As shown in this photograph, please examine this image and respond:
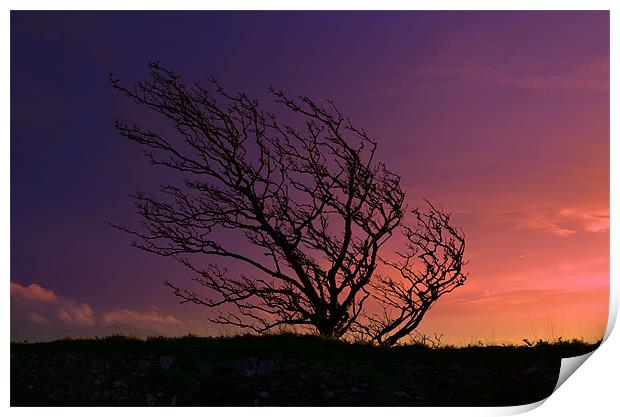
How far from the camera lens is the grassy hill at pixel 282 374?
7.36 meters

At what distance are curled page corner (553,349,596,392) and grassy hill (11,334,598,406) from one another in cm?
6

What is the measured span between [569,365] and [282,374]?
2.49 meters

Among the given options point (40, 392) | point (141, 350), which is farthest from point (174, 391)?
point (40, 392)

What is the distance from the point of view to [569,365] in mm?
7738

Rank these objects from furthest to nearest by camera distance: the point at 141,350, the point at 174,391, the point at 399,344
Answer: the point at 399,344, the point at 141,350, the point at 174,391

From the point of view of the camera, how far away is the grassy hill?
24.1ft

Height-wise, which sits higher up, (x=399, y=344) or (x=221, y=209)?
(x=221, y=209)

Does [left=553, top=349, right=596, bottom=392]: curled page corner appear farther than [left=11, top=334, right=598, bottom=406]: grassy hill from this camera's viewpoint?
Yes

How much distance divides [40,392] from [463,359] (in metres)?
3.64

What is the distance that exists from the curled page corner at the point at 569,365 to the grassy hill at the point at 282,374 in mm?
56

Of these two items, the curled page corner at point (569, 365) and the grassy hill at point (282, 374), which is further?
the curled page corner at point (569, 365)

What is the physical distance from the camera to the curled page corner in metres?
7.70

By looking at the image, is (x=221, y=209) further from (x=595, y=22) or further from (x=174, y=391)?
(x=595, y=22)
